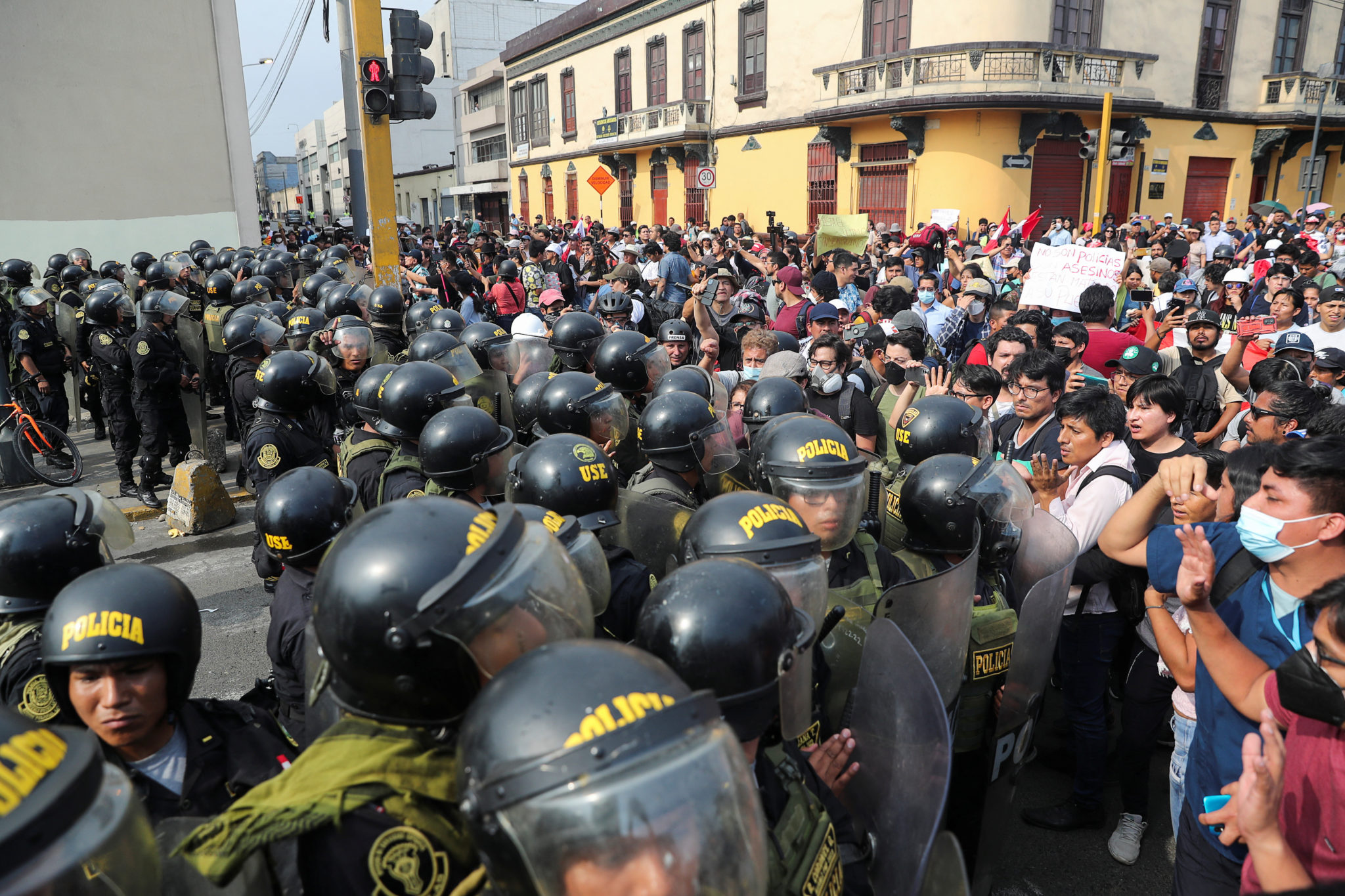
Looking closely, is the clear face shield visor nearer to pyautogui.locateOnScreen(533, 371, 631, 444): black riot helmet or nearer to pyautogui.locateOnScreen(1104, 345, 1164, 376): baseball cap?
pyautogui.locateOnScreen(533, 371, 631, 444): black riot helmet

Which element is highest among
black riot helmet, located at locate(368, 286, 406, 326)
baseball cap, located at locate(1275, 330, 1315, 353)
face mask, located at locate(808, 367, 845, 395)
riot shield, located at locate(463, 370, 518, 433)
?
black riot helmet, located at locate(368, 286, 406, 326)

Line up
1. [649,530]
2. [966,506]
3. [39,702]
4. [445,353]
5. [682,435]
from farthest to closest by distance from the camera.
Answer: [445,353] → [682,435] → [649,530] → [966,506] → [39,702]

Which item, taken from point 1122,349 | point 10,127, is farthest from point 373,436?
point 10,127

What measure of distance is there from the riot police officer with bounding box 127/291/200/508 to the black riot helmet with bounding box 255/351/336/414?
332 cm

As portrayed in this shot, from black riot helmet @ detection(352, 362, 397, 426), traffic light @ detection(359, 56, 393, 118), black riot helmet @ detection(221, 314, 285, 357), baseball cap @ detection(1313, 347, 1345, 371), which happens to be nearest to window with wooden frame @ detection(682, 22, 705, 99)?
traffic light @ detection(359, 56, 393, 118)

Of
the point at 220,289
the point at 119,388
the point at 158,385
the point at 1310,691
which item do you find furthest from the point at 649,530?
the point at 220,289

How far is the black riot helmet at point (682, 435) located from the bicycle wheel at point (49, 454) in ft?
25.4

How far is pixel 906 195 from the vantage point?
21.3m

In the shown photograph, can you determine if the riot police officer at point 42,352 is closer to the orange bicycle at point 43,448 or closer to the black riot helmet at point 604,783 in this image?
the orange bicycle at point 43,448

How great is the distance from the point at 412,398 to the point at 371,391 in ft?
1.60

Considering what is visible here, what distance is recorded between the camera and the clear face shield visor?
2.85 meters

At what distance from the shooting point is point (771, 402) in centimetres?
427

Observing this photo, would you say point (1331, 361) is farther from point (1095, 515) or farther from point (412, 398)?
point (412, 398)

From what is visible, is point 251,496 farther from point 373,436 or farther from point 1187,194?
point 1187,194
